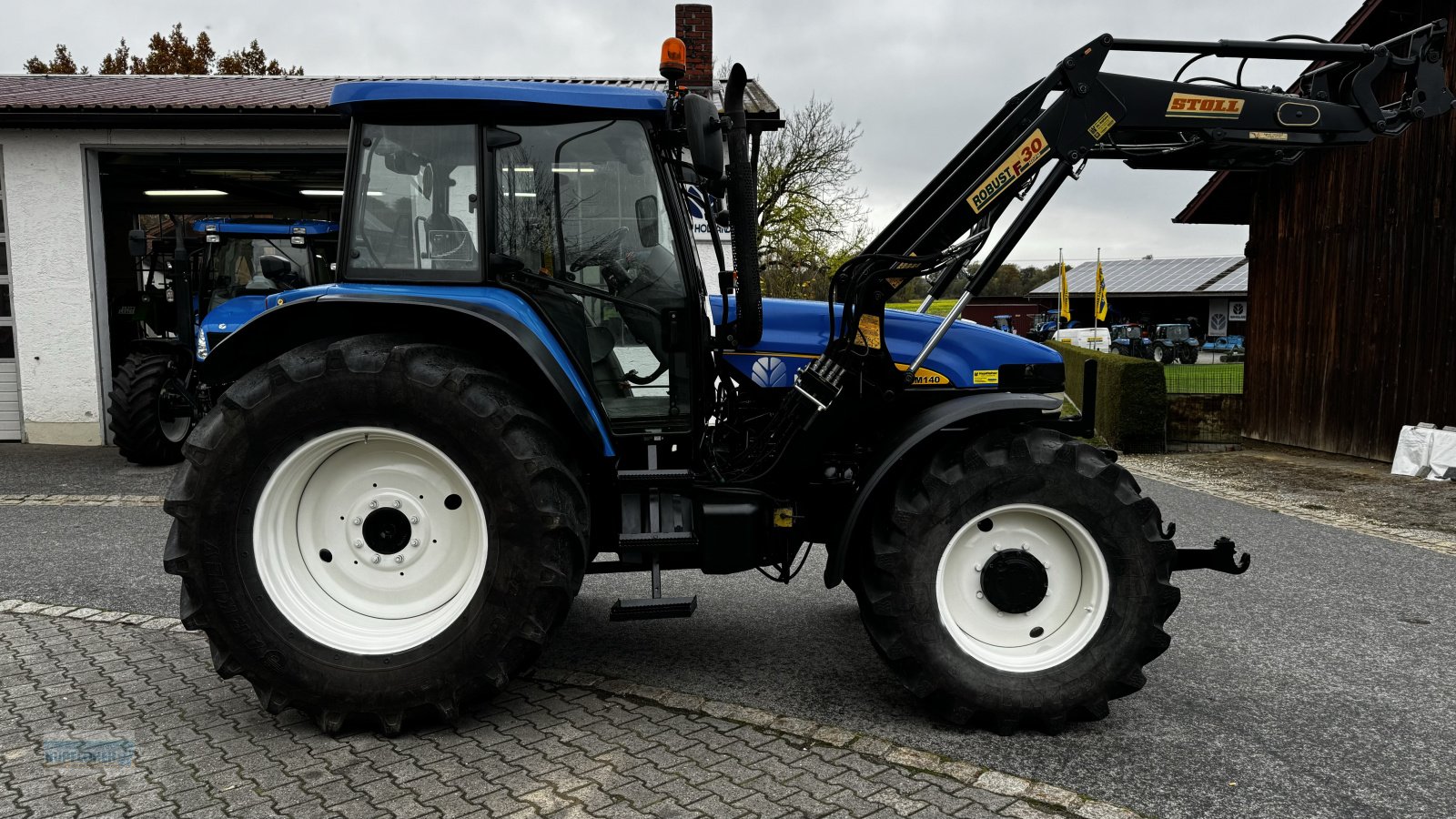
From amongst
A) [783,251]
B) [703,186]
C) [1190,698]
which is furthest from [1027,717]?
[783,251]

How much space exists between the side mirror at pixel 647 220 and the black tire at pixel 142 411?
7.71 meters

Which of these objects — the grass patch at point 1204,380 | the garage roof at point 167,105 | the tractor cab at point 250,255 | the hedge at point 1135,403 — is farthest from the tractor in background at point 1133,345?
the tractor cab at point 250,255

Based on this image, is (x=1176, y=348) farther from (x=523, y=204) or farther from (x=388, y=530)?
(x=388, y=530)

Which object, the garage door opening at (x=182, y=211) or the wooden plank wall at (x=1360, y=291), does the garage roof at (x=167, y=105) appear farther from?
the wooden plank wall at (x=1360, y=291)

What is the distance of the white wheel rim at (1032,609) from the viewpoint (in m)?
3.56

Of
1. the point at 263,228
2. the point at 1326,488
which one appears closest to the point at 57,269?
the point at 263,228

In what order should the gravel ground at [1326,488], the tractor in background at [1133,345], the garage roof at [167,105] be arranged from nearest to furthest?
the gravel ground at [1326,488], the garage roof at [167,105], the tractor in background at [1133,345]

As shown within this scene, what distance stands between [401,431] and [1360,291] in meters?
11.9

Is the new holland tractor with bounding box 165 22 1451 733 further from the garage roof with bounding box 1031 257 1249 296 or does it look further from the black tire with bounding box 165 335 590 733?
the garage roof with bounding box 1031 257 1249 296

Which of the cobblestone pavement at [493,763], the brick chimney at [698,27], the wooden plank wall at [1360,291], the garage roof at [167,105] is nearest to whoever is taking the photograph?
the cobblestone pavement at [493,763]

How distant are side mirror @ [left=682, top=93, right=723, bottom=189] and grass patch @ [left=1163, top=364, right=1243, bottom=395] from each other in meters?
18.3

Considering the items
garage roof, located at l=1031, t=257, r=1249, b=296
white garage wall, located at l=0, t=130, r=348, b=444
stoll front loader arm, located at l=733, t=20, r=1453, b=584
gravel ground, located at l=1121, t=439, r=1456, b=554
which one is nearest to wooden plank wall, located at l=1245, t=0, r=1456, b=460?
gravel ground, located at l=1121, t=439, r=1456, b=554

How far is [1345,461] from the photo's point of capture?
37.3ft

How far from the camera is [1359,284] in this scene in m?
11.5
